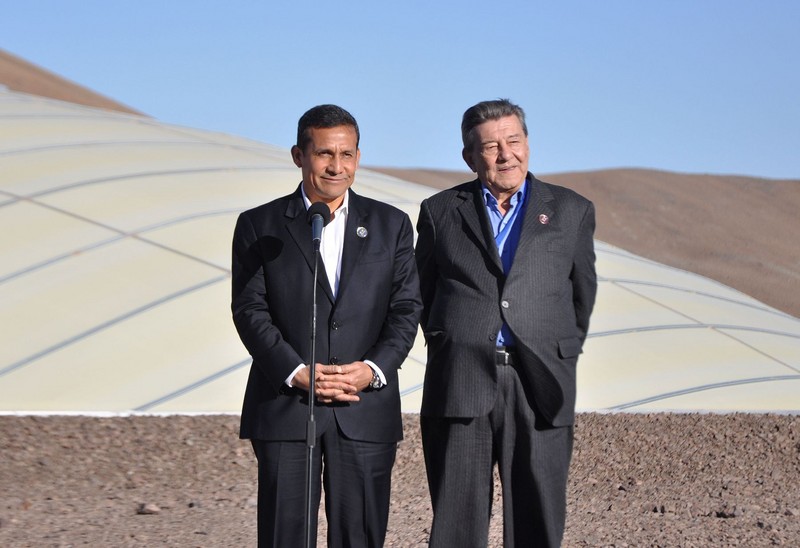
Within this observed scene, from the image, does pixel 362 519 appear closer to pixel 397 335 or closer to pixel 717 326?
pixel 397 335

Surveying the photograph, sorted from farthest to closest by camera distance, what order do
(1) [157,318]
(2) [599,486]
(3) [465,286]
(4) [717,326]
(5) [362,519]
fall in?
(4) [717,326]
(1) [157,318]
(2) [599,486]
(3) [465,286]
(5) [362,519]

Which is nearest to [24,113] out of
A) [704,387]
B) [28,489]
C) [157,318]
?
[157,318]

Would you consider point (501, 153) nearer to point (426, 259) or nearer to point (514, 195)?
point (514, 195)

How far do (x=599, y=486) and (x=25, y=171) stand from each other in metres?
7.95

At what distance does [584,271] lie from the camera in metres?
4.38

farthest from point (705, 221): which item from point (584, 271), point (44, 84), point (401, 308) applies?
point (44, 84)

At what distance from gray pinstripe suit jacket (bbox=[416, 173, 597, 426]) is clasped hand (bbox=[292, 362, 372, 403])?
1.47 feet

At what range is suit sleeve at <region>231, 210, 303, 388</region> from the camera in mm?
3898

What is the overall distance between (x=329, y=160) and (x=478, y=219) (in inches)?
26.3

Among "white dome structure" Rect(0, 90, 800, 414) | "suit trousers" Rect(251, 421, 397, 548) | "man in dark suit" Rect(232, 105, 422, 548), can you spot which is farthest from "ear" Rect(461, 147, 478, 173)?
"white dome structure" Rect(0, 90, 800, 414)

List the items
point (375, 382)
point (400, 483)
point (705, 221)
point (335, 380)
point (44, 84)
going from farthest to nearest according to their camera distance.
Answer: point (44, 84)
point (705, 221)
point (400, 483)
point (375, 382)
point (335, 380)

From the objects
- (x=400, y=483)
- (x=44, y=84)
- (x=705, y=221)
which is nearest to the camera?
(x=400, y=483)

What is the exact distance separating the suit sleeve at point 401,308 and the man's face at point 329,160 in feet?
1.07

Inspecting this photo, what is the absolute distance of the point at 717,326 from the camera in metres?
11.7
